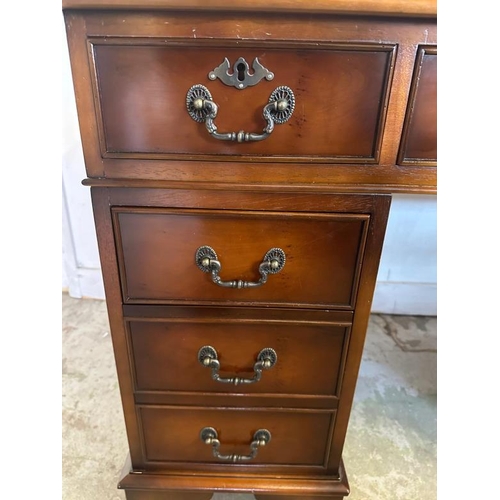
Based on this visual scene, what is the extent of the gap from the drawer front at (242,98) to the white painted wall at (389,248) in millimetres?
921

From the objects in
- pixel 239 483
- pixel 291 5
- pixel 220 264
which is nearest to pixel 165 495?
pixel 239 483

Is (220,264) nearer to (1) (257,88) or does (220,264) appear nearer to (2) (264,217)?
(2) (264,217)

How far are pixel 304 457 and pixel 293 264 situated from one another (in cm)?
45

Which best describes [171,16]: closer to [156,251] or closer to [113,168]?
[113,168]

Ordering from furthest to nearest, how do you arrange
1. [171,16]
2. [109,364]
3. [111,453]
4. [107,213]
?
[109,364] → [111,453] → [107,213] → [171,16]

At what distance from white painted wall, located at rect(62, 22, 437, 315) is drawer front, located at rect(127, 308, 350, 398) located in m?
0.88

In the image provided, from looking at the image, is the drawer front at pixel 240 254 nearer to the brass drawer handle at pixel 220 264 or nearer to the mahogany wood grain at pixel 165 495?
the brass drawer handle at pixel 220 264

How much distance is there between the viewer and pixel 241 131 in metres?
0.60

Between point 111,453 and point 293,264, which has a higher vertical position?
point 293,264

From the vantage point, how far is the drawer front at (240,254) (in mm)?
668

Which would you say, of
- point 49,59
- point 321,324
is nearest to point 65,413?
point 321,324

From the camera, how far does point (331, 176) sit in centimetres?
63

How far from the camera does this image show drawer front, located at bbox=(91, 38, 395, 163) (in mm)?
566

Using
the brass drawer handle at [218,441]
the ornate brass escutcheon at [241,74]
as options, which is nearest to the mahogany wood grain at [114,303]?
the brass drawer handle at [218,441]
